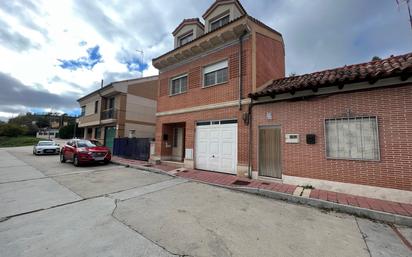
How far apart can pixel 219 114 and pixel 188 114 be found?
2.29 metres

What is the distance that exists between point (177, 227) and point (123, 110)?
664 inches

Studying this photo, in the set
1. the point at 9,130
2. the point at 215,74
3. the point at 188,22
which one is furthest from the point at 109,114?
the point at 9,130

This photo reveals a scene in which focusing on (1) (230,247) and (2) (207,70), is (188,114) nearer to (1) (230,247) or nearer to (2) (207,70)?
(2) (207,70)

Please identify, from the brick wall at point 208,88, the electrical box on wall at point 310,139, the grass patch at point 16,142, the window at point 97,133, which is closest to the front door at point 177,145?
the brick wall at point 208,88

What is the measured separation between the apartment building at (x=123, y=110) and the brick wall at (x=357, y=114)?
15.2m

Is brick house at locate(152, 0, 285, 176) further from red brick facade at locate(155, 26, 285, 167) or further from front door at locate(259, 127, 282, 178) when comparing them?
front door at locate(259, 127, 282, 178)

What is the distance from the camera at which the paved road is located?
3.26 meters

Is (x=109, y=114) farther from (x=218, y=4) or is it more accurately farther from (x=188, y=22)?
(x=218, y=4)

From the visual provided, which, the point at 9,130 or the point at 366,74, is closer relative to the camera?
the point at 366,74

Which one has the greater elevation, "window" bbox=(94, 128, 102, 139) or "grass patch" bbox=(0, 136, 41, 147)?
"window" bbox=(94, 128, 102, 139)

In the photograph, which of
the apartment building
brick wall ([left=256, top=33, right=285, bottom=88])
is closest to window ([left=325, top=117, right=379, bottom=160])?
brick wall ([left=256, top=33, right=285, bottom=88])

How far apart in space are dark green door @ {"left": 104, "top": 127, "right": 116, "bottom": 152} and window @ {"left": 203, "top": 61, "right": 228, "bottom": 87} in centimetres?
1336

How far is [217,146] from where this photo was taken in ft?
31.8

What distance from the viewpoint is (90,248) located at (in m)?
3.23
